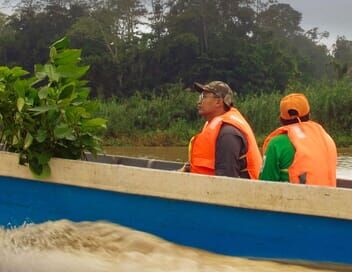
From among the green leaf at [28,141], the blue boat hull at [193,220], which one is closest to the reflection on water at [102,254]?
the blue boat hull at [193,220]

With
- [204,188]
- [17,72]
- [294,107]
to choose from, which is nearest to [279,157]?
[294,107]

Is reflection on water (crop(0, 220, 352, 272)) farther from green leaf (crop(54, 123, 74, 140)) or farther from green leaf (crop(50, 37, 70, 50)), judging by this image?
green leaf (crop(50, 37, 70, 50))

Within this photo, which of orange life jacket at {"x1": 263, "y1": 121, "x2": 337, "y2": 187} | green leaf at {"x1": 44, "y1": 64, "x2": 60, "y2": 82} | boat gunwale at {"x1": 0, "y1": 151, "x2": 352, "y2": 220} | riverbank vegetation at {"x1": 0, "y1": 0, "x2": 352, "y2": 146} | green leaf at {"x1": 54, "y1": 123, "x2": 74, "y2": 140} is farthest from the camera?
riverbank vegetation at {"x1": 0, "y1": 0, "x2": 352, "y2": 146}

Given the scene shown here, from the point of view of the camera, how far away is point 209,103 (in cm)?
400

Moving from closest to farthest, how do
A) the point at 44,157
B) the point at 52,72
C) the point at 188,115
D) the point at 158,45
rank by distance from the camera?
the point at 44,157
the point at 52,72
the point at 188,115
the point at 158,45

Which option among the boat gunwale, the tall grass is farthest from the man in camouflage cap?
the tall grass

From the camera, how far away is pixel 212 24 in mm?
41031

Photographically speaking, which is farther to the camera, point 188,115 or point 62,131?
point 188,115

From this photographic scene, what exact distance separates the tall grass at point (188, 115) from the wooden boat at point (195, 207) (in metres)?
17.9

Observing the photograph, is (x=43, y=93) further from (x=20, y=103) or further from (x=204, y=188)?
(x=204, y=188)

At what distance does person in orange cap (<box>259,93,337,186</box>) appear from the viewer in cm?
348

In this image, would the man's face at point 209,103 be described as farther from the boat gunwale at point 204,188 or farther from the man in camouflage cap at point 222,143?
the boat gunwale at point 204,188

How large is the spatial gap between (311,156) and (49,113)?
5.10ft

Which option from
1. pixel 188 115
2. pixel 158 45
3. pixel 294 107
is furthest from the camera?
pixel 158 45
